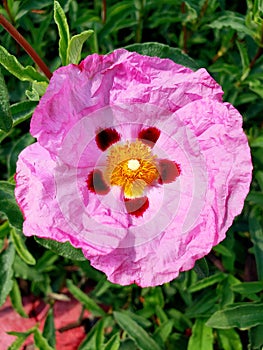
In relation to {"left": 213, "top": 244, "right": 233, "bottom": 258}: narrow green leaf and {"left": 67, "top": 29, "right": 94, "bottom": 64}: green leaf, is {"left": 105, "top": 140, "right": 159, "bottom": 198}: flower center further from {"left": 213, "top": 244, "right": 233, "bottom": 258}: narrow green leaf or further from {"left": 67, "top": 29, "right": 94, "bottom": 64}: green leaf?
{"left": 213, "top": 244, "right": 233, "bottom": 258}: narrow green leaf

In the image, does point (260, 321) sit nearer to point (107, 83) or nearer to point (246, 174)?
point (246, 174)

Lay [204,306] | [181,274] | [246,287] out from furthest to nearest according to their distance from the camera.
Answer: [181,274]
[204,306]
[246,287]

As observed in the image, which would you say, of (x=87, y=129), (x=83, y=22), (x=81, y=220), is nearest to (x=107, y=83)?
(x=87, y=129)

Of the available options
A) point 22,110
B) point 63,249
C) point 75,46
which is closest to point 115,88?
point 75,46

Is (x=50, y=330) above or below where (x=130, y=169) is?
below

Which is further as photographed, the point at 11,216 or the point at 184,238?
the point at 11,216

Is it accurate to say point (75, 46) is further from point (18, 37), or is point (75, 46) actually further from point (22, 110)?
point (22, 110)

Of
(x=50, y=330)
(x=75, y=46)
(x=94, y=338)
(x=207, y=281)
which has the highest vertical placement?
(x=75, y=46)

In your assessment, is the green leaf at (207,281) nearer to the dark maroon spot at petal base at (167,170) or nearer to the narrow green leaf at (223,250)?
the narrow green leaf at (223,250)

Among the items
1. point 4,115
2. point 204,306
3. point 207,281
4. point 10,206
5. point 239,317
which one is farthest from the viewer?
point 204,306
